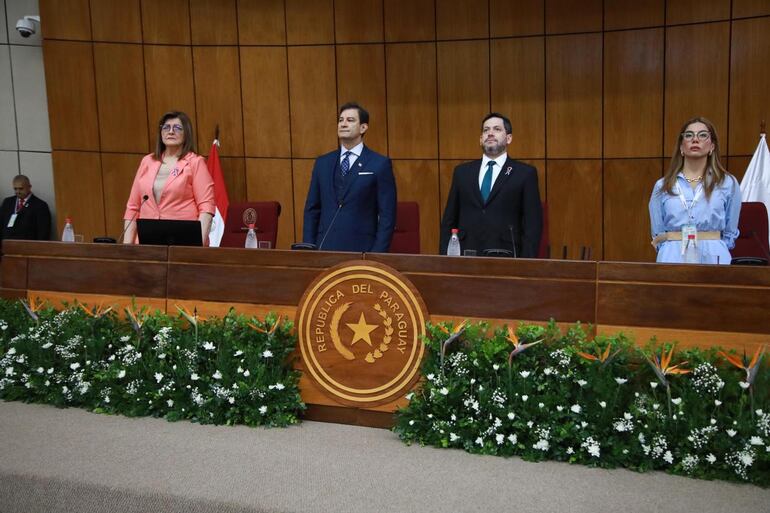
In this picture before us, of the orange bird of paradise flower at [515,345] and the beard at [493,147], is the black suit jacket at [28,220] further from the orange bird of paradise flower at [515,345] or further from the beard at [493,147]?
the orange bird of paradise flower at [515,345]

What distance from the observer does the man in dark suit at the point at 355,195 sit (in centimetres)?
352

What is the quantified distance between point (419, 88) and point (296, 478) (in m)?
4.46

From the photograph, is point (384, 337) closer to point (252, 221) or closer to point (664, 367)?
point (664, 367)

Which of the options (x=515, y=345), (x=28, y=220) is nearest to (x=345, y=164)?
(x=515, y=345)

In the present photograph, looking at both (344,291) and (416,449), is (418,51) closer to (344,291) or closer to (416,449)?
(344,291)

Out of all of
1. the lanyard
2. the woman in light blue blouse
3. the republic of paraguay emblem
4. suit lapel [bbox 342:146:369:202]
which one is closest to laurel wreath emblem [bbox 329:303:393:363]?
the republic of paraguay emblem

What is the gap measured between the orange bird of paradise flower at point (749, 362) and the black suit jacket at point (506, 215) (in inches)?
50.1

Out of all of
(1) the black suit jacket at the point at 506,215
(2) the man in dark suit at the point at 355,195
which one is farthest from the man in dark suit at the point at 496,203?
(2) the man in dark suit at the point at 355,195

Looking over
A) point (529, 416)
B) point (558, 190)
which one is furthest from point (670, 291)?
point (558, 190)

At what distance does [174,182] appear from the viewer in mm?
3600

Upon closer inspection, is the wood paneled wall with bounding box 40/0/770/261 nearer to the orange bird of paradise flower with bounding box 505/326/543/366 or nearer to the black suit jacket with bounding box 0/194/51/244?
the black suit jacket with bounding box 0/194/51/244

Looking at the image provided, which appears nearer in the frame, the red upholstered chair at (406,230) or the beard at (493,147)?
the beard at (493,147)

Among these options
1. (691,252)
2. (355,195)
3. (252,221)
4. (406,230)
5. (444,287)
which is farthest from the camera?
(406,230)

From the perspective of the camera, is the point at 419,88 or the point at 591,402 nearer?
the point at 591,402
